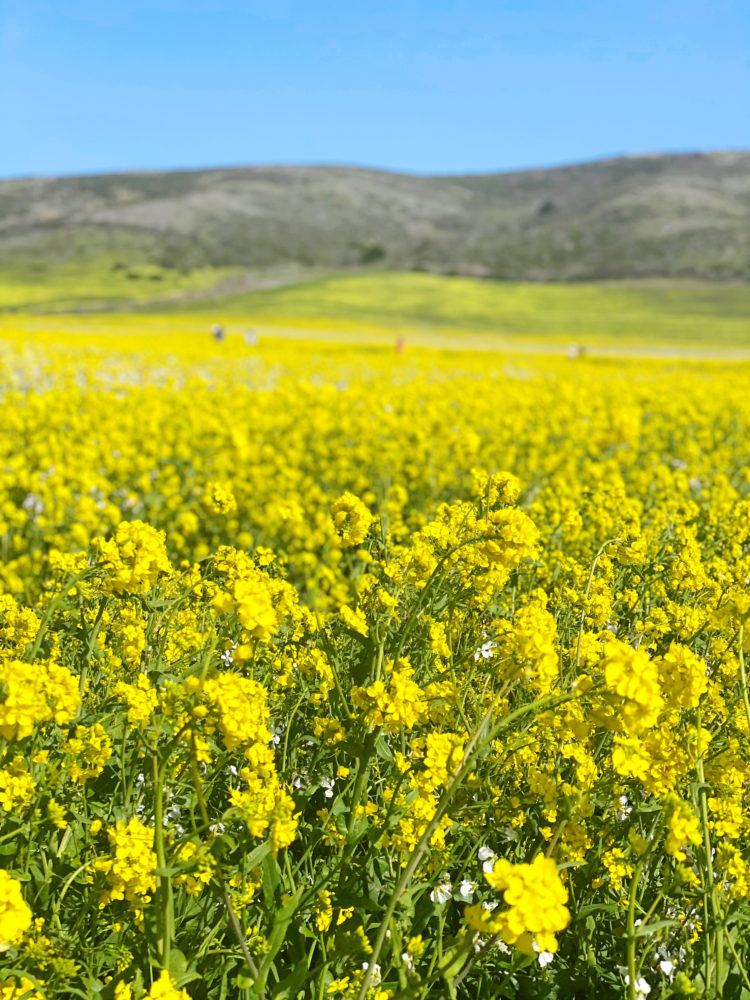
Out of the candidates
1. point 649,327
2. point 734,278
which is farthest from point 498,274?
point 649,327

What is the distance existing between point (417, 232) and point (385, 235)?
9.25 meters

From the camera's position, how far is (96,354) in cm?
2003

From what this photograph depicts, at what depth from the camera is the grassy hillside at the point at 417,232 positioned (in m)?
112

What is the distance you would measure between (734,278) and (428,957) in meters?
110

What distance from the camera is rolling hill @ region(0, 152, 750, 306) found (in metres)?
109

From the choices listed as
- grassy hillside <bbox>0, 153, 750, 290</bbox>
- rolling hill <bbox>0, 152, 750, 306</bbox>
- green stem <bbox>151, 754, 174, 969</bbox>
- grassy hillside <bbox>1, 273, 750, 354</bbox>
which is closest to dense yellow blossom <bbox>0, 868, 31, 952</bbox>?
green stem <bbox>151, 754, 174, 969</bbox>

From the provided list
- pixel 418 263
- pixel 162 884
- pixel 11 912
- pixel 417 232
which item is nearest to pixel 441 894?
pixel 162 884

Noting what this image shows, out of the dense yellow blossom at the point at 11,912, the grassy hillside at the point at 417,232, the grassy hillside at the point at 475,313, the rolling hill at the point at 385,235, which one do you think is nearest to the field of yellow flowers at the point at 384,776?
the dense yellow blossom at the point at 11,912

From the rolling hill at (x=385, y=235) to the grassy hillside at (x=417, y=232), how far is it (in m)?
0.37

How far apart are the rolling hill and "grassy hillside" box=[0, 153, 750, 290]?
14.4 inches

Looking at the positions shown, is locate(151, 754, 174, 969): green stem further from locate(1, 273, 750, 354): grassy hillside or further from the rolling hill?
the rolling hill

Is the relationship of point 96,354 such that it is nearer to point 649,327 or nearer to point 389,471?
point 389,471

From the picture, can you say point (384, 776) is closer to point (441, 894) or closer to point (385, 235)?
point (441, 894)

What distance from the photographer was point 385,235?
519ft
